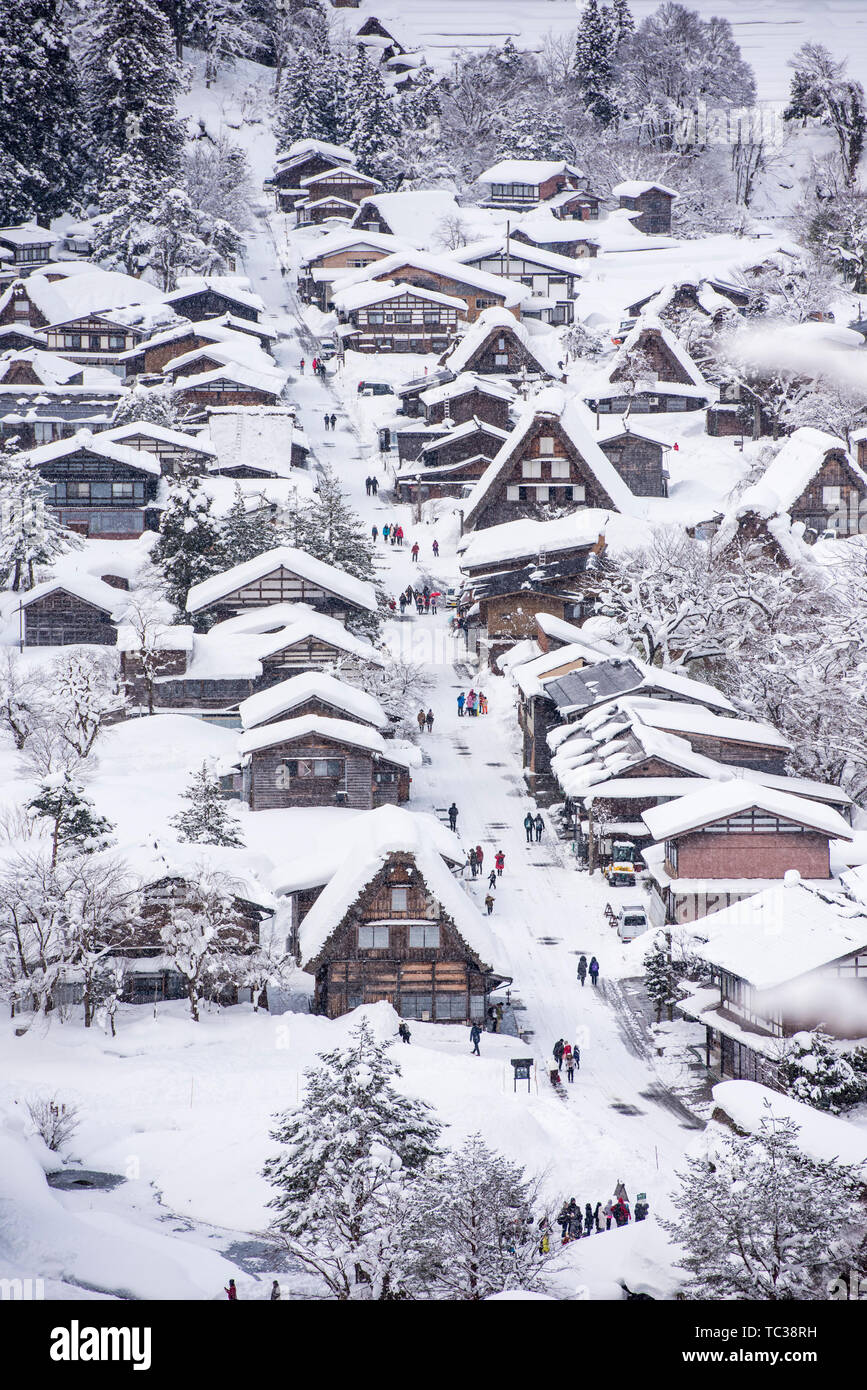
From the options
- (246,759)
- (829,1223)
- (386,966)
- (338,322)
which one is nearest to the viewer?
(829,1223)

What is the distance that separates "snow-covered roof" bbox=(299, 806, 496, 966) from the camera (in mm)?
31125

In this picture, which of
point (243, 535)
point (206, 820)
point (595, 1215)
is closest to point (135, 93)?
point (243, 535)

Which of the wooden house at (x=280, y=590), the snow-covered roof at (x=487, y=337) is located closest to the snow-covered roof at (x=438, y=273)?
the snow-covered roof at (x=487, y=337)

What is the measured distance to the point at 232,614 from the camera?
168 feet

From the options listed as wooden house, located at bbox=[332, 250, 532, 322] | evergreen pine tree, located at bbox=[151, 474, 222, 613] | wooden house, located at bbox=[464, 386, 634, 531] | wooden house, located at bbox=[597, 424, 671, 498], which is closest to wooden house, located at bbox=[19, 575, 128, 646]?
evergreen pine tree, located at bbox=[151, 474, 222, 613]

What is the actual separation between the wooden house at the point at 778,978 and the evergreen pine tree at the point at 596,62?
7769cm

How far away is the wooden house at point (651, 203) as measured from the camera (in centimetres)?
10650

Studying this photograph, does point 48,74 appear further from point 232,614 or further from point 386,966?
point 386,966

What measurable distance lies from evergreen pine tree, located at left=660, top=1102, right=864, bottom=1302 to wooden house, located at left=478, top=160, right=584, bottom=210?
98.2m

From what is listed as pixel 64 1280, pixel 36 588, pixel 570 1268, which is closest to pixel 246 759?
pixel 36 588

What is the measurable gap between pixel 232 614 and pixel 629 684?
14.9m

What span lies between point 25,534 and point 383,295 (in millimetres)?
33828

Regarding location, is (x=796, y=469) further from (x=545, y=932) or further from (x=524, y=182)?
(x=524, y=182)

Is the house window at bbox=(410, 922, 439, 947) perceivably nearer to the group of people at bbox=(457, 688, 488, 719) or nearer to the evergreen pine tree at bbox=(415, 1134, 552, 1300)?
the evergreen pine tree at bbox=(415, 1134, 552, 1300)
